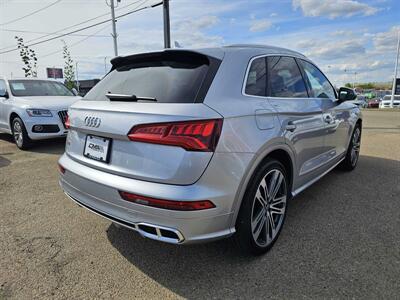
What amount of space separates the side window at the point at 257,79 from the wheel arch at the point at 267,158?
1.53 feet

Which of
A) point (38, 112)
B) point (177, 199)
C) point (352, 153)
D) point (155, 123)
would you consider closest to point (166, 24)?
point (38, 112)

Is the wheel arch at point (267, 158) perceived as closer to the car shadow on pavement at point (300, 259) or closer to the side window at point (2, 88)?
the car shadow on pavement at point (300, 259)

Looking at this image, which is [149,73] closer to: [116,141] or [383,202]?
[116,141]

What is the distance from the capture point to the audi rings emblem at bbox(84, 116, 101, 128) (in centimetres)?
237

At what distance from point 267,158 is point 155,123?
3.33ft

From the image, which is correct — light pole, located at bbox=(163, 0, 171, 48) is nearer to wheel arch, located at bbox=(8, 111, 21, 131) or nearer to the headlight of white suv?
the headlight of white suv

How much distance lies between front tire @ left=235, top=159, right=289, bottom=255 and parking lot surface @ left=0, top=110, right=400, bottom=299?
147 mm

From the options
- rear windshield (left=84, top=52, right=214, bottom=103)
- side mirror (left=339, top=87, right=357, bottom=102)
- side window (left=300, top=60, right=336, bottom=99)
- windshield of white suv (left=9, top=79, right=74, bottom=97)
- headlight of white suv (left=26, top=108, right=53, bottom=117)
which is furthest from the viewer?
windshield of white suv (left=9, top=79, right=74, bottom=97)

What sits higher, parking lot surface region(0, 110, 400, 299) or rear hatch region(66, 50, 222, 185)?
rear hatch region(66, 50, 222, 185)

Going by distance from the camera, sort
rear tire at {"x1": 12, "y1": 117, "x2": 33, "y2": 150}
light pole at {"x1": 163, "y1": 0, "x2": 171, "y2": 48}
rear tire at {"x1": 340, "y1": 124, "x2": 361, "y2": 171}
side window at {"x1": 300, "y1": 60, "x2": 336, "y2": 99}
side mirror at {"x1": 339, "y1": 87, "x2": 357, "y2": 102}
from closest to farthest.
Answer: side window at {"x1": 300, "y1": 60, "x2": 336, "y2": 99}
side mirror at {"x1": 339, "y1": 87, "x2": 357, "y2": 102}
rear tire at {"x1": 340, "y1": 124, "x2": 361, "y2": 171}
rear tire at {"x1": 12, "y1": 117, "x2": 33, "y2": 150}
light pole at {"x1": 163, "y1": 0, "x2": 171, "y2": 48}

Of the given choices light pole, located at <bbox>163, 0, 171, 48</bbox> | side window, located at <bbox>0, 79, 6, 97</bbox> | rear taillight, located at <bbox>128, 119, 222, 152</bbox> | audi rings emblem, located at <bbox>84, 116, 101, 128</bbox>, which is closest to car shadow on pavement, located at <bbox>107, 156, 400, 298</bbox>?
rear taillight, located at <bbox>128, 119, 222, 152</bbox>

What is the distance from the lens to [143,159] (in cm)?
209

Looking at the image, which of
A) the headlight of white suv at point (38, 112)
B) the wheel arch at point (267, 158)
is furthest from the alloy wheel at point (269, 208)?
the headlight of white suv at point (38, 112)

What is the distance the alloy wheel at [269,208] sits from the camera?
2553 mm
